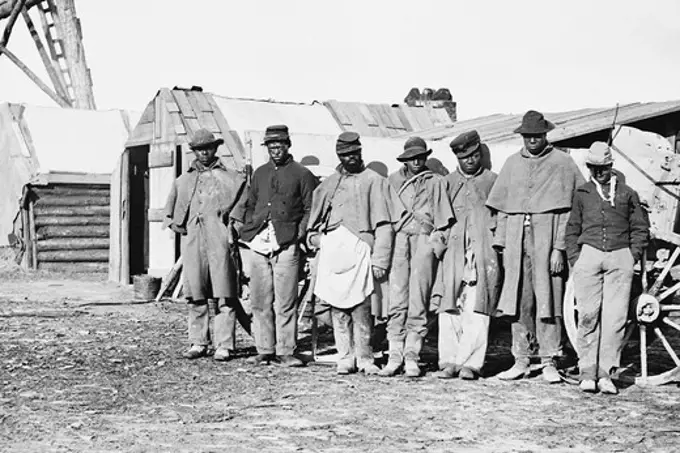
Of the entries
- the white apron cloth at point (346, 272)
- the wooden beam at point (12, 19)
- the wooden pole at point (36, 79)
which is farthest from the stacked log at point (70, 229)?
the white apron cloth at point (346, 272)

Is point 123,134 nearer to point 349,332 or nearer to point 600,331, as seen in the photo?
point 349,332

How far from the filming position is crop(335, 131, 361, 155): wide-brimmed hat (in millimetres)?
8648

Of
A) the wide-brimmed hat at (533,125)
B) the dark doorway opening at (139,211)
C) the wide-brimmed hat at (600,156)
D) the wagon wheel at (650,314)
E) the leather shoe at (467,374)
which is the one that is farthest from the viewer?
the dark doorway opening at (139,211)

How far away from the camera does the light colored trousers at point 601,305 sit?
7805 mm

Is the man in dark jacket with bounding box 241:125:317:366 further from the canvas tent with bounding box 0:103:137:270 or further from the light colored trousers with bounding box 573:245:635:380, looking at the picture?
the canvas tent with bounding box 0:103:137:270

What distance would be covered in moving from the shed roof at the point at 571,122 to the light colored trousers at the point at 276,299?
348cm

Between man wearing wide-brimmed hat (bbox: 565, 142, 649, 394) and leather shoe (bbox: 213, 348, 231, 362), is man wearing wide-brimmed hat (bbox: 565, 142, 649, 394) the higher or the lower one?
the higher one

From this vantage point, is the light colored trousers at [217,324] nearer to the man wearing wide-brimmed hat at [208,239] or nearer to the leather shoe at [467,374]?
the man wearing wide-brimmed hat at [208,239]

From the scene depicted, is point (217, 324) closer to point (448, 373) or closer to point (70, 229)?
point (448, 373)

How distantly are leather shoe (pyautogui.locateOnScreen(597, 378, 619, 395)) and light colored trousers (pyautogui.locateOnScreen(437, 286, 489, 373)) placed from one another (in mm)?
1029

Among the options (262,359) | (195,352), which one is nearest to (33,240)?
(195,352)

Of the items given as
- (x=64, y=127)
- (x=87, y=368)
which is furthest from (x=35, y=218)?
(x=87, y=368)

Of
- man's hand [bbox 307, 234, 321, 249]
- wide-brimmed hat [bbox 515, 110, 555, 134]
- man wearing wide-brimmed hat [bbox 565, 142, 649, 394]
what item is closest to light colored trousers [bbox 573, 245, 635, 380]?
man wearing wide-brimmed hat [bbox 565, 142, 649, 394]

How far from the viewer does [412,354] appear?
8.56 m
